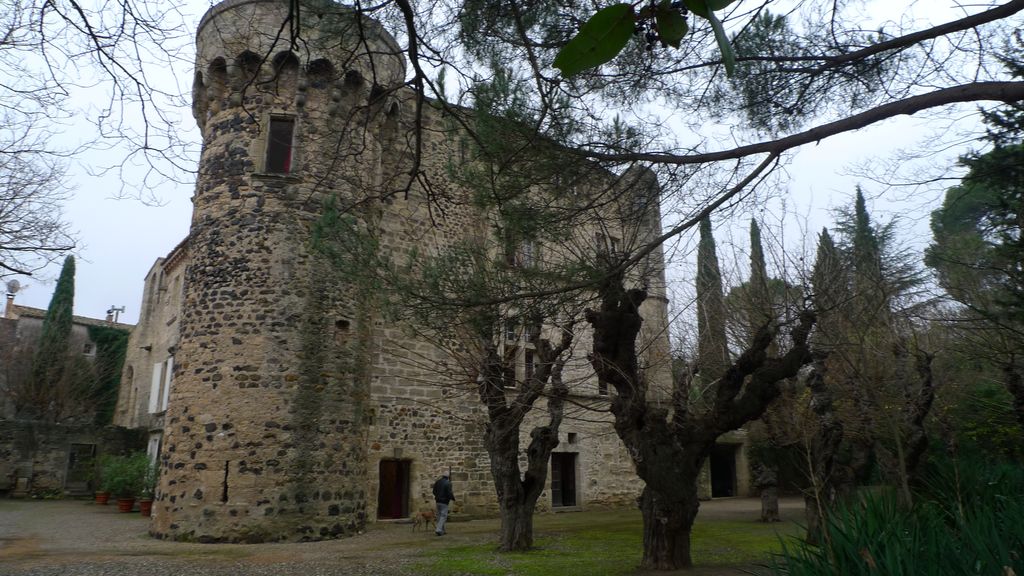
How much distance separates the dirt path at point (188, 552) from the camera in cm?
791

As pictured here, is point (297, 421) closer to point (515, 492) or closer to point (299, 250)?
point (299, 250)

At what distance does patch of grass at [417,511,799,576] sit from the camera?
805 centimetres

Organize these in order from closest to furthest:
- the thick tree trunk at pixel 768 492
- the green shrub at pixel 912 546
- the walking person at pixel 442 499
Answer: the green shrub at pixel 912 546, the walking person at pixel 442 499, the thick tree trunk at pixel 768 492

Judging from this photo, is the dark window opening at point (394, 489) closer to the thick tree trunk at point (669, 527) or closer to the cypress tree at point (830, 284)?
the thick tree trunk at point (669, 527)

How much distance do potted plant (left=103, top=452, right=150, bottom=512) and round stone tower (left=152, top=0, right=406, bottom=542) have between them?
6.39 m

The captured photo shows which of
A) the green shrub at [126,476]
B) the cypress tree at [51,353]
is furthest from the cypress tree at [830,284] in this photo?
the cypress tree at [51,353]

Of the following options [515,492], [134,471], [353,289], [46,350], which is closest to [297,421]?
[353,289]

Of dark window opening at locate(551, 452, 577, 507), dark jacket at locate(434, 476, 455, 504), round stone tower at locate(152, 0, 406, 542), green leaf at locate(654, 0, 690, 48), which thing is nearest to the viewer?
green leaf at locate(654, 0, 690, 48)

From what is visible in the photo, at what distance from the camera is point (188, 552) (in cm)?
920

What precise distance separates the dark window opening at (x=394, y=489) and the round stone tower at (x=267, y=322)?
212 centimetres

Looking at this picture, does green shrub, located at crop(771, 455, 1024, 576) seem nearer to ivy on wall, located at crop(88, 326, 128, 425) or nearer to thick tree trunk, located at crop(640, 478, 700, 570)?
thick tree trunk, located at crop(640, 478, 700, 570)

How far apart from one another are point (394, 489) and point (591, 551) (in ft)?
18.5

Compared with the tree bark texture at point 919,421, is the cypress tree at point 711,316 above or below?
above

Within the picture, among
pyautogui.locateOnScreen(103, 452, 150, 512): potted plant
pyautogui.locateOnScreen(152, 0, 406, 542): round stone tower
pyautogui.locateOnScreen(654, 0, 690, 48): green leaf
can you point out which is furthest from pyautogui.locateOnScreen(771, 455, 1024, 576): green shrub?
pyautogui.locateOnScreen(103, 452, 150, 512): potted plant
